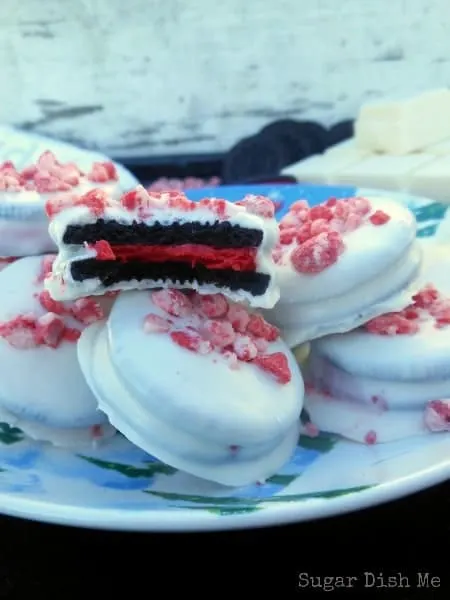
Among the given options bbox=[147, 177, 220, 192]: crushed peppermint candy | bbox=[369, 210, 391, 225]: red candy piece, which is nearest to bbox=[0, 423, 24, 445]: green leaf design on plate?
bbox=[369, 210, 391, 225]: red candy piece

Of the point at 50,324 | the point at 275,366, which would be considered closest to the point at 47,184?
the point at 50,324

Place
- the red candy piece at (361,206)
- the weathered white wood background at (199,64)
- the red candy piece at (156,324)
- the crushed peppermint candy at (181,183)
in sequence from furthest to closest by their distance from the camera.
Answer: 1. the weathered white wood background at (199,64)
2. the crushed peppermint candy at (181,183)
3. the red candy piece at (361,206)
4. the red candy piece at (156,324)

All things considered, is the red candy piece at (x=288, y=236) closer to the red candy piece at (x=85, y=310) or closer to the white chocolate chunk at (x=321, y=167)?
the red candy piece at (x=85, y=310)

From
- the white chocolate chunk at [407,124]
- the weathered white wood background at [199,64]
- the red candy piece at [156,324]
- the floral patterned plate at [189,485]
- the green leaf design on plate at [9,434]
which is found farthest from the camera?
the weathered white wood background at [199,64]

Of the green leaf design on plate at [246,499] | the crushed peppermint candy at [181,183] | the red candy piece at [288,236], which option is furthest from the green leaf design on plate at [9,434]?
the crushed peppermint candy at [181,183]

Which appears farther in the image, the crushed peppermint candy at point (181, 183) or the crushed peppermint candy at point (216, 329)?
the crushed peppermint candy at point (181, 183)

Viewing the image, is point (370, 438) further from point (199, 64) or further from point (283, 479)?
point (199, 64)
